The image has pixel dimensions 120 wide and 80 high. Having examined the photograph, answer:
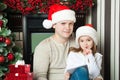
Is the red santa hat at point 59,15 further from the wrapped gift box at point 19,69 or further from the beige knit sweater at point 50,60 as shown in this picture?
the wrapped gift box at point 19,69

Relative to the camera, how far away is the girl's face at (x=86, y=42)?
2.06m

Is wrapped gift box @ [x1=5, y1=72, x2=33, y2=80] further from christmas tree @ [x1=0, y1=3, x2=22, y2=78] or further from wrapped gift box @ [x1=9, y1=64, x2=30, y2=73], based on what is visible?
christmas tree @ [x1=0, y1=3, x2=22, y2=78]

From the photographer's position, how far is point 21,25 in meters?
2.69

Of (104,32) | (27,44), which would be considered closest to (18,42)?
(27,44)

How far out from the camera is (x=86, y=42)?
207cm

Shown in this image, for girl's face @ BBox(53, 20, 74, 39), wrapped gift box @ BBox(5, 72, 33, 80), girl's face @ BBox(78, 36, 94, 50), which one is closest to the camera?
wrapped gift box @ BBox(5, 72, 33, 80)

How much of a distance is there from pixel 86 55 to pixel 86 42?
0.10m

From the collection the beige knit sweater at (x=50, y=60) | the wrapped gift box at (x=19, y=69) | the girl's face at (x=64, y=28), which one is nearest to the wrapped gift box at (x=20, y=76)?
the wrapped gift box at (x=19, y=69)

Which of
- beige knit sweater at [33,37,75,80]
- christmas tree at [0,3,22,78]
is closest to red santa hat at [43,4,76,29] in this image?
beige knit sweater at [33,37,75,80]

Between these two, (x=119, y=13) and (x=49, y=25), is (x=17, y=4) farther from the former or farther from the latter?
(x=119, y=13)

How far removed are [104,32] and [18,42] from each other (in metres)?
0.87

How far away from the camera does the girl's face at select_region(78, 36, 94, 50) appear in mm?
2057

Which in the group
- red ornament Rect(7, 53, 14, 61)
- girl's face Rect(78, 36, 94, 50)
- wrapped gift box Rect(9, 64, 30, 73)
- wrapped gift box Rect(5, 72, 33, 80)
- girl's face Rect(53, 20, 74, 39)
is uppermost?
girl's face Rect(53, 20, 74, 39)

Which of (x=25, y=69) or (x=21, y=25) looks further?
(x=21, y=25)
